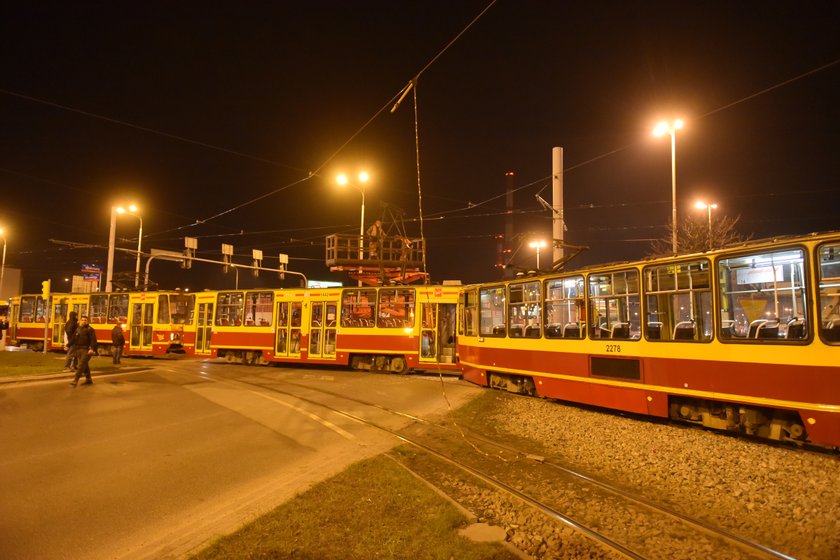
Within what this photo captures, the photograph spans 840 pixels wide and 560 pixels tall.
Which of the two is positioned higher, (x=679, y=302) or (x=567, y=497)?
(x=679, y=302)

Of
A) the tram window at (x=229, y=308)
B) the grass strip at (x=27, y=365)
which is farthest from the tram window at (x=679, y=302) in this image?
the grass strip at (x=27, y=365)

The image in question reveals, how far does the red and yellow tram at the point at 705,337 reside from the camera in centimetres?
676

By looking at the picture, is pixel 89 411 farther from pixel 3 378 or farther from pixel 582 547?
pixel 582 547

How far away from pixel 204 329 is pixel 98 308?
7873mm

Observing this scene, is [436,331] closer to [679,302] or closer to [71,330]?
[679,302]

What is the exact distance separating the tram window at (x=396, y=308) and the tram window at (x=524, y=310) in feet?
18.9

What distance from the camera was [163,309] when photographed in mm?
23531

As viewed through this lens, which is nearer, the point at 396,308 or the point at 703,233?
the point at 396,308

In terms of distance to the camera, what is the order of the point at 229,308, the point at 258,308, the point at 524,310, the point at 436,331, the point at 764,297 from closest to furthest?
the point at 764,297 < the point at 524,310 < the point at 436,331 < the point at 258,308 < the point at 229,308

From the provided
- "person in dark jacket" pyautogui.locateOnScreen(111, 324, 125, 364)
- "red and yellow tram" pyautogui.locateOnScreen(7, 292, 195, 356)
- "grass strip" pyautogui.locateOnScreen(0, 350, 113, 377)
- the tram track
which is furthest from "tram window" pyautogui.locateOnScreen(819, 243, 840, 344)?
"red and yellow tram" pyautogui.locateOnScreen(7, 292, 195, 356)

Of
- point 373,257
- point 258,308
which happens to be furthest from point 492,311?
point 373,257

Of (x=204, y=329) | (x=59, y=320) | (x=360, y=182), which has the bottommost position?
(x=204, y=329)

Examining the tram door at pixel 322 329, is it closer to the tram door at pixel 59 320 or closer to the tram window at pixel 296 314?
the tram window at pixel 296 314

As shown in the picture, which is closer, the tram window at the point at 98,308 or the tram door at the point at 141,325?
the tram door at the point at 141,325
